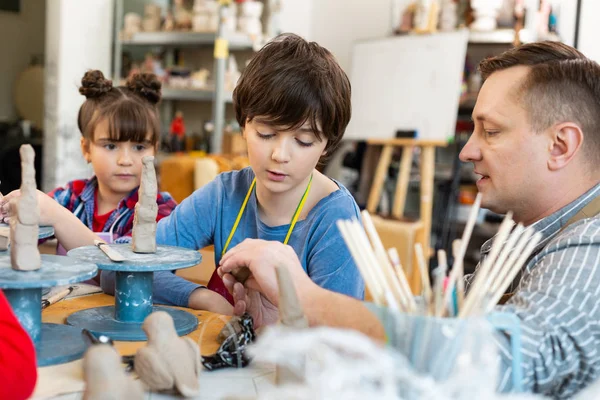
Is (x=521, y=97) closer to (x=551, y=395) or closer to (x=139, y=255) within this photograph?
(x=551, y=395)

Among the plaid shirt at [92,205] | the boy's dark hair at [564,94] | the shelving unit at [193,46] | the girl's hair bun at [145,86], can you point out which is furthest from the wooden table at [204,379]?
the shelving unit at [193,46]

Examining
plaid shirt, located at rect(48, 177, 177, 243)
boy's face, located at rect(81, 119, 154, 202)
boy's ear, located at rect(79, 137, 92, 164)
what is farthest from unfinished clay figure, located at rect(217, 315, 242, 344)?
boy's ear, located at rect(79, 137, 92, 164)

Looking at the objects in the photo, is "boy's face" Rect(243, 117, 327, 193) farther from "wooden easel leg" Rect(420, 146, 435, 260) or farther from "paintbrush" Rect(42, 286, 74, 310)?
"wooden easel leg" Rect(420, 146, 435, 260)

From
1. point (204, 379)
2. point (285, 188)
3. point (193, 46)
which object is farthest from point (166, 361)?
point (193, 46)

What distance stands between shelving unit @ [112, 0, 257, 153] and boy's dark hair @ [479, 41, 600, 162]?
3.07 meters

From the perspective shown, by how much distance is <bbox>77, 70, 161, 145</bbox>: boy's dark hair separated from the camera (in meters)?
1.90

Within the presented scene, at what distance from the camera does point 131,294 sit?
105 cm

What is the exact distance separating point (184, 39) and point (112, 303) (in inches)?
138

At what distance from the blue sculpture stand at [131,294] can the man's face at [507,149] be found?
1.74ft

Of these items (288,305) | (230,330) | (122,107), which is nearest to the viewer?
(288,305)

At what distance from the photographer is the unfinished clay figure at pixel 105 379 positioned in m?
0.64

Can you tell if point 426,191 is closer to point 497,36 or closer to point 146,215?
point 497,36

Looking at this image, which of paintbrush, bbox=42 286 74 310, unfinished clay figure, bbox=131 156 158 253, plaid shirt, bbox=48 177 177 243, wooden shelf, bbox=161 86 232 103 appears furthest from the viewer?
wooden shelf, bbox=161 86 232 103

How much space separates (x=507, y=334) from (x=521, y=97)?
52 cm
